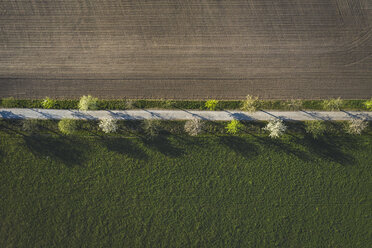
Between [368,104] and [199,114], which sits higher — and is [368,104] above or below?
above

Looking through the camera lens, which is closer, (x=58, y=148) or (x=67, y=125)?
(x=67, y=125)

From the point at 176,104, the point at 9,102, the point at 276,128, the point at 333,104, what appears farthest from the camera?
the point at 176,104

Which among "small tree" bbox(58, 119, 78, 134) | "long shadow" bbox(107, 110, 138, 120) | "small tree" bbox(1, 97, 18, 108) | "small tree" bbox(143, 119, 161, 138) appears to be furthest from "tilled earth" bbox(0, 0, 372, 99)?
"small tree" bbox(143, 119, 161, 138)

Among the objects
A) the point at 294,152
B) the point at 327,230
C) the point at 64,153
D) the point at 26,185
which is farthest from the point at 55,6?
the point at 327,230

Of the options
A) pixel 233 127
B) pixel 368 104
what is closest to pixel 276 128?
pixel 233 127

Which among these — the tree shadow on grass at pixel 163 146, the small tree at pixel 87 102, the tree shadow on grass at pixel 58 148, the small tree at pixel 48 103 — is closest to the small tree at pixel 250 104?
the tree shadow on grass at pixel 163 146

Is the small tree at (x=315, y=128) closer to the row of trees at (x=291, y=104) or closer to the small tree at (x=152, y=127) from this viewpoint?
the row of trees at (x=291, y=104)

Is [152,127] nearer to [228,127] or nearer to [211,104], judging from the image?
[211,104]
